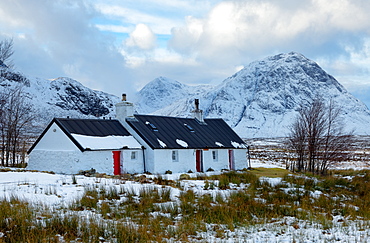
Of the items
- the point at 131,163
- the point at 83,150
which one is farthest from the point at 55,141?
the point at 131,163

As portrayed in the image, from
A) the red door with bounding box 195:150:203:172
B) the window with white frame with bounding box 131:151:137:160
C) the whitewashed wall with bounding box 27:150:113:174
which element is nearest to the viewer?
the whitewashed wall with bounding box 27:150:113:174

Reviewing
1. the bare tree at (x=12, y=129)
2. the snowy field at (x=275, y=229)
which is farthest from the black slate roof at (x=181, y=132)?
the snowy field at (x=275, y=229)

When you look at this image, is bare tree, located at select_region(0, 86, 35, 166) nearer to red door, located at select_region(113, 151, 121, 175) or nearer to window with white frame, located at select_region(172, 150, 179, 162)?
red door, located at select_region(113, 151, 121, 175)

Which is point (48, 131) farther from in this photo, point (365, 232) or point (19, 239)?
point (365, 232)

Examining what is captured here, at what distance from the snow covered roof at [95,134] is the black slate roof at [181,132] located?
115cm

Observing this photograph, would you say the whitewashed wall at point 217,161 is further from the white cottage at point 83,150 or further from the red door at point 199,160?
the white cottage at point 83,150

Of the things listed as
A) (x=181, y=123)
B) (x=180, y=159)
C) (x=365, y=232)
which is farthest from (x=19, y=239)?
(x=181, y=123)

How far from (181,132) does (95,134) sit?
8.23 metres

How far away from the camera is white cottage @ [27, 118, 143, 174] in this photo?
26.7m

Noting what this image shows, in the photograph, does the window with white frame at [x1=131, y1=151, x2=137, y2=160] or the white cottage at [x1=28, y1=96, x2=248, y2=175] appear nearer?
the white cottage at [x1=28, y1=96, x2=248, y2=175]

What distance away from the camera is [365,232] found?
10516 millimetres

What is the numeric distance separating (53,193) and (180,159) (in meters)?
17.5

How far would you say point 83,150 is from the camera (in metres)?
26.4

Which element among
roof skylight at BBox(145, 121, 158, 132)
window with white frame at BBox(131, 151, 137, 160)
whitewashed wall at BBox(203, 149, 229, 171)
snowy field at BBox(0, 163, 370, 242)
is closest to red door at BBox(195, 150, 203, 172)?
whitewashed wall at BBox(203, 149, 229, 171)
